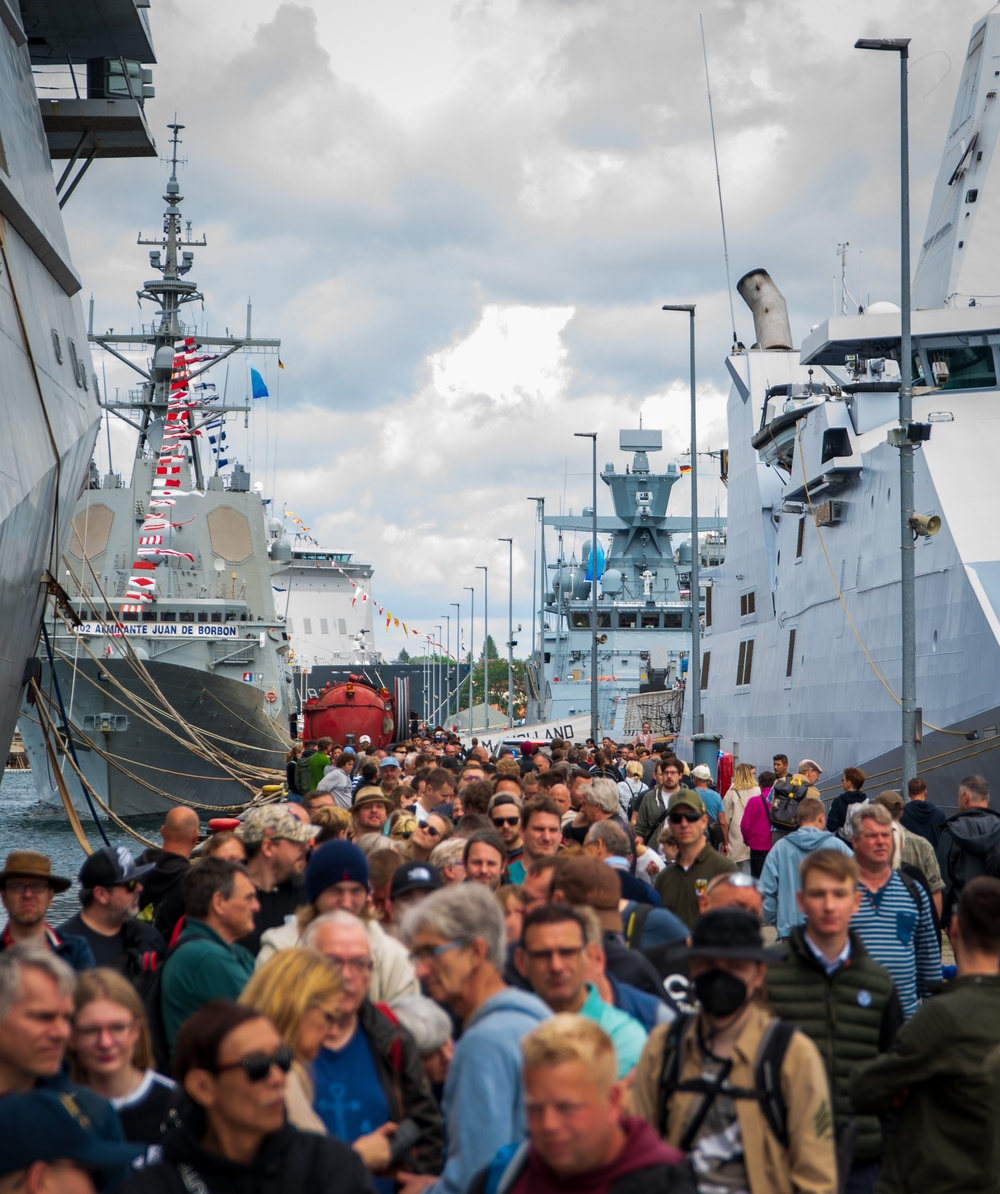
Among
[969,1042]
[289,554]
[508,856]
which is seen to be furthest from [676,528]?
[969,1042]

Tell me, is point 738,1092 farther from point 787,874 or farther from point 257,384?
point 257,384

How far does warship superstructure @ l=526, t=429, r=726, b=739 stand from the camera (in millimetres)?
58375

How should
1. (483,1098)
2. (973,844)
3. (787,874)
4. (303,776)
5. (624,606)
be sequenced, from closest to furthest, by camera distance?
(483,1098) < (787,874) < (973,844) < (303,776) < (624,606)

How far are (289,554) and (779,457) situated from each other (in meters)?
30.3

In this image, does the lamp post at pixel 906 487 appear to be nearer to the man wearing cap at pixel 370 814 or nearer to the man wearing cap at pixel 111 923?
the man wearing cap at pixel 370 814

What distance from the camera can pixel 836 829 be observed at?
12719 mm

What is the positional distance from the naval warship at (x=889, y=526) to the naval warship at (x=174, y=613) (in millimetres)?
13474

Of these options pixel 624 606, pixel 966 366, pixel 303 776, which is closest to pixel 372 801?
pixel 303 776

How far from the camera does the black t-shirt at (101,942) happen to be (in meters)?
6.36

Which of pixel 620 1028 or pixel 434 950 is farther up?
pixel 434 950

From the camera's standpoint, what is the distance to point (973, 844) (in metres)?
9.48

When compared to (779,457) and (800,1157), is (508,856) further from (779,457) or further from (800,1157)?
(779,457)

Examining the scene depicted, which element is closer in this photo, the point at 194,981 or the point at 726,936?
the point at 726,936

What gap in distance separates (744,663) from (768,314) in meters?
8.24
